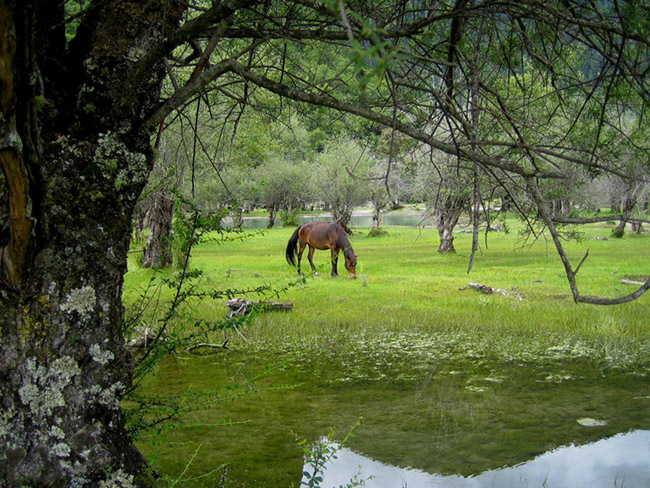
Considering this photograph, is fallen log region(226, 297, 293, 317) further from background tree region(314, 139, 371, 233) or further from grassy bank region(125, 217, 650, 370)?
background tree region(314, 139, 371, 233)

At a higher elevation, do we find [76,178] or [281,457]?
[76,178]

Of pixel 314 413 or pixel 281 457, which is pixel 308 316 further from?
pixel 281 457

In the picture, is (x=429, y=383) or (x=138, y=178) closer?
(x=138, y=178)

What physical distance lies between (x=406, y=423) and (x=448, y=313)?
569cm

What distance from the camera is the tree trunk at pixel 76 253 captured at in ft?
8.87

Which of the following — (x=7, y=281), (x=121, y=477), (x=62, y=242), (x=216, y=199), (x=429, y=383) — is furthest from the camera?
(x=216, y=199)

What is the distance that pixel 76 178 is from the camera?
2.85 metres

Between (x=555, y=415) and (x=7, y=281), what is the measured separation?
5.37m

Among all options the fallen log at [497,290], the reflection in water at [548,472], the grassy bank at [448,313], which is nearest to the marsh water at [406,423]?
the reflection in water at [548,472]

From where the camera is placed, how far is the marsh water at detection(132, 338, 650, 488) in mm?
4805

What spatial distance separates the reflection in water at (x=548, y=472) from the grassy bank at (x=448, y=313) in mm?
1573

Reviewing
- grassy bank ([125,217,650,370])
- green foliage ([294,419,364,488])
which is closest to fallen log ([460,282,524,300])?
grassy bank ([125,217,650,370])

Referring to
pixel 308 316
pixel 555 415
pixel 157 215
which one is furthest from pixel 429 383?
pixel 157 215

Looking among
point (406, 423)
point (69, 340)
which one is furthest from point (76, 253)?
point (406, 423)
